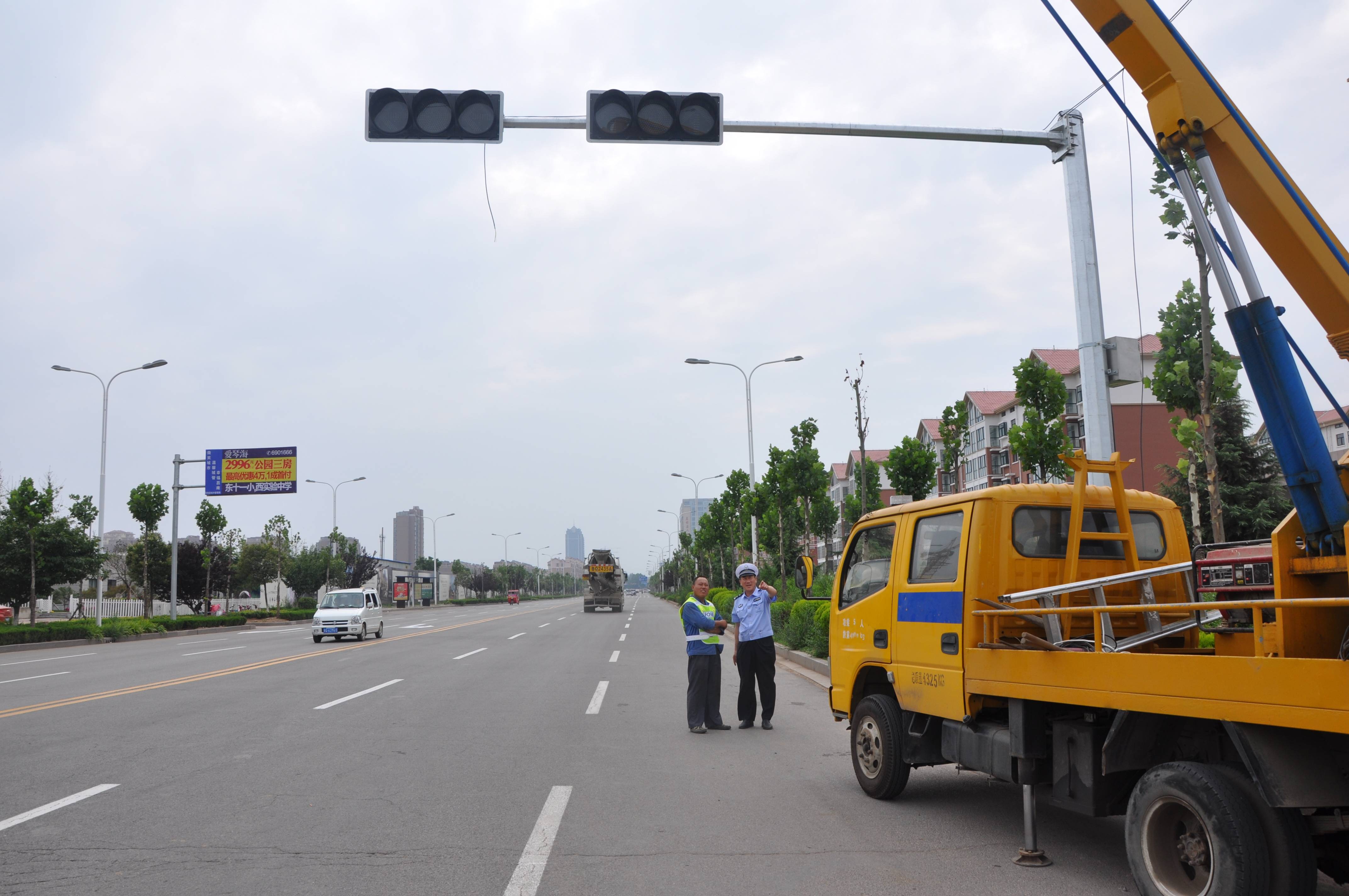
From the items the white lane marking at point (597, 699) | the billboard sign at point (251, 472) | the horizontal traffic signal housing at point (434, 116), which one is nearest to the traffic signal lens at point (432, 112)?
the horizontal traffic signal housing at point (434, 116)

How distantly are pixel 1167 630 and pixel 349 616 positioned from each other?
2463cm

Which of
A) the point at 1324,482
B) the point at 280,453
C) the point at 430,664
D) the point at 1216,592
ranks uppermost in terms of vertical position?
the point at 280,453

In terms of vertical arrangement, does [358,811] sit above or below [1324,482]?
below

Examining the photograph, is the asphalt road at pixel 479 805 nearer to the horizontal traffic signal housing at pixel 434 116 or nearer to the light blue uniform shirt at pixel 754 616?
the light blue uniform shirt at pixel 754 616

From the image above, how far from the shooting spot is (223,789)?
281 inches

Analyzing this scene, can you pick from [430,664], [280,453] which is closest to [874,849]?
[430,664]

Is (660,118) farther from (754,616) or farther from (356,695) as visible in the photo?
(356,695)

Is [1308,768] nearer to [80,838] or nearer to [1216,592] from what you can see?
[1216,592]

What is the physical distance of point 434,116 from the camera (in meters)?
7.39

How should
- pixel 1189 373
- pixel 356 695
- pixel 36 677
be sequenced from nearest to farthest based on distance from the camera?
pixel 356 695, pixel 36 677, pixel 1189 373

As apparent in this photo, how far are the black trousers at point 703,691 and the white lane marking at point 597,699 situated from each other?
5.40 feet

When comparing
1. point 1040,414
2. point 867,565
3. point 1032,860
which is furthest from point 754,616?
point 1040,414

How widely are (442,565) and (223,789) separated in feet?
515

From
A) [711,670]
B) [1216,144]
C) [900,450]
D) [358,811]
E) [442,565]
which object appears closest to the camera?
[1216,144]
